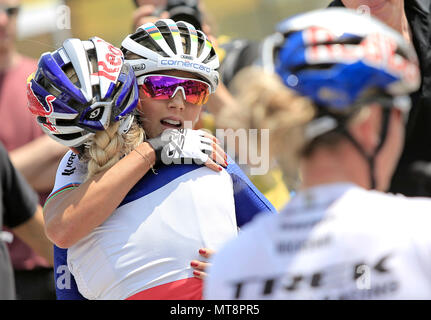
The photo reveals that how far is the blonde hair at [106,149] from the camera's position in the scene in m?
3.50

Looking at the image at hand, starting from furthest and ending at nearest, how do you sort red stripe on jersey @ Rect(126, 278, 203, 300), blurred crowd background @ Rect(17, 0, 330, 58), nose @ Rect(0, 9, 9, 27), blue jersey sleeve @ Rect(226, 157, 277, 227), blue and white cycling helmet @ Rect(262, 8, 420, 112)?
blurred crowd background @ Rect(17, 0, 330, 58) < nose @ Rect(0, 9, 9, 27) < blue jersey sleeve @ Rect(226, 157, 277, 227) < red stripe on jersey @ Rect(126, 278, 203, 300) < blue and white cycling helmet @ Rect(262, 8, 420, 112)

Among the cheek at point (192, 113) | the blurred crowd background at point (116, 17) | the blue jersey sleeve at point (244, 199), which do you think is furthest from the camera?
the blurred crowd background at point (116, 17)

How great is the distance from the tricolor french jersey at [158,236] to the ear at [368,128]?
128cm

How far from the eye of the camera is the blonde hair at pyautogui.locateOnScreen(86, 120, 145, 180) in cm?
350

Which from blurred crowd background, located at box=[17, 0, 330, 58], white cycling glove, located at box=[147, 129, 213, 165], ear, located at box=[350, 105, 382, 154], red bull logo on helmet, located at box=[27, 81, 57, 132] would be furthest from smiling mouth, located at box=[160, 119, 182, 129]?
blurred crowd background, located at box=[17, 0, 330, 58]

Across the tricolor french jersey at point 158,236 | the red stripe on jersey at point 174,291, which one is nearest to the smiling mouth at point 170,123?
the tricolor french jersey at point 158,236

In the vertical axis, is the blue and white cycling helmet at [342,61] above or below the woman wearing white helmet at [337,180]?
above

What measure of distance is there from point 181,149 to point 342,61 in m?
1.40

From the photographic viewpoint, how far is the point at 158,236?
3428 mm

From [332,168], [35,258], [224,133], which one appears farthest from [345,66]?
[35,258]

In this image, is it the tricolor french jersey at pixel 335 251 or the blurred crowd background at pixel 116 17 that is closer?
the tricolor french jersey at pixel 335 251

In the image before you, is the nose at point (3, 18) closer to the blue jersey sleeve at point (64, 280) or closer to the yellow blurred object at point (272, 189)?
the yellow blurred object at point (272, 189)

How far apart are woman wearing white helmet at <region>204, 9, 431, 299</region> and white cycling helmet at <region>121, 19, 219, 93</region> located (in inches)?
54.9

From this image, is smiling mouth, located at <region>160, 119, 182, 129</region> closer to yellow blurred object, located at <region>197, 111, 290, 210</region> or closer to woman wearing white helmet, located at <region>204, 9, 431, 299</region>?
woman wearing white helmet, located at <region>204, 9, 431, 299</region>
